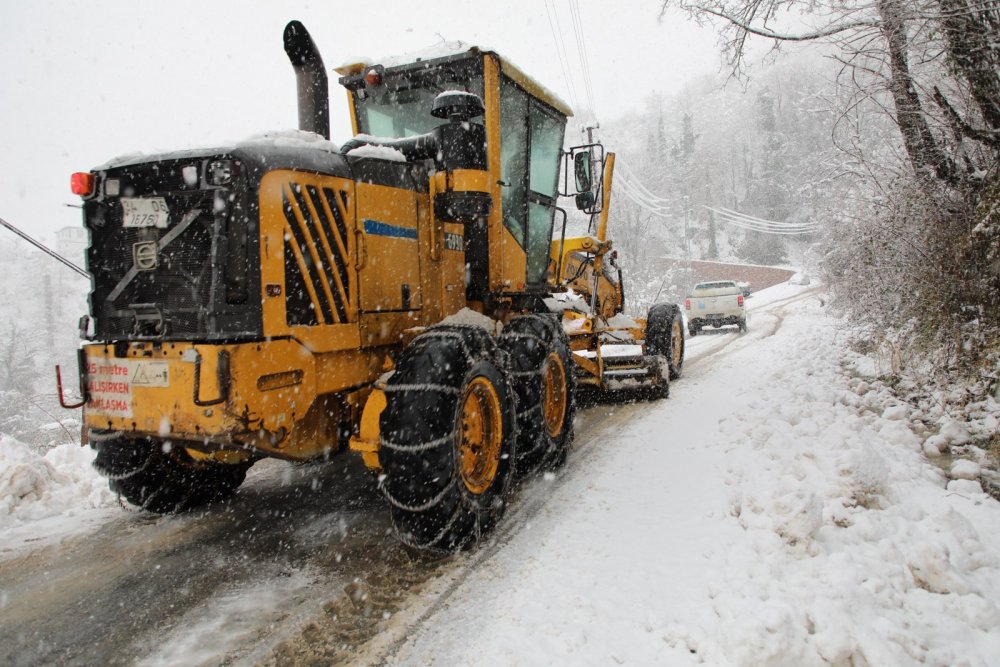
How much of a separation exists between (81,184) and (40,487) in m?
2.39

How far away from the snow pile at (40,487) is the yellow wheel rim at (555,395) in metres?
3.42

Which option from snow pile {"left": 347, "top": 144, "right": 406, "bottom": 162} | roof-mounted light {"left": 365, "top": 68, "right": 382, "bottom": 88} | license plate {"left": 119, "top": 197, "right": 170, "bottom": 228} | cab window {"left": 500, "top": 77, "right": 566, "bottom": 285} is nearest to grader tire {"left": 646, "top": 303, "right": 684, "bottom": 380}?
cab window {"left": 500, "top": 77, "right": 566, "bottom": 285}

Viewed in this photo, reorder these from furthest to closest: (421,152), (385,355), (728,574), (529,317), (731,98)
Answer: (731,98) → (529,317) → (421,152) → (385,355) → (728,574)

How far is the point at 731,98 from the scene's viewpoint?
10600cm

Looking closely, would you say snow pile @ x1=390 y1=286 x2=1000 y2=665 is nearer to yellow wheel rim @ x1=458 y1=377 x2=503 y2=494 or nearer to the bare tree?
yellow wheel rim @ x1=458 y1=377 x2=503 y2=494

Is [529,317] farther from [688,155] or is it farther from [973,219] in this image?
[688,155]

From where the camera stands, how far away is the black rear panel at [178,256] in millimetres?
2945

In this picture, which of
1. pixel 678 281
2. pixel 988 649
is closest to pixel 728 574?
pixel 988 649

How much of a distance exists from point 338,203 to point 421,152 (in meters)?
1.05

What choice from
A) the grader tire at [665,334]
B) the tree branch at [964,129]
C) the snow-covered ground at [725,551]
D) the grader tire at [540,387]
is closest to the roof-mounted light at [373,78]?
the grader tire at [540,387]

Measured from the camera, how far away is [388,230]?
371 centimetres

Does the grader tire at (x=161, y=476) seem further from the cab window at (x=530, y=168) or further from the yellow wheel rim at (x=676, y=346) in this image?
the yellow wheel rim at (x=676, y=346)

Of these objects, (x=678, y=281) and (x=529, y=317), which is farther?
(x=678, y=281)

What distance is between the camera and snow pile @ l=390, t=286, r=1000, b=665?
2.30 meters
